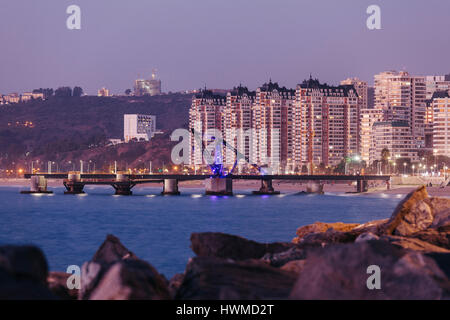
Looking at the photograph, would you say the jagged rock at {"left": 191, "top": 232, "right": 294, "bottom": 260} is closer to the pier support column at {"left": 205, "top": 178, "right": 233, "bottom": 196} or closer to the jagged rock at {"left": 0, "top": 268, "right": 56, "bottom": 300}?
the jagged rock at {"left": 0, "top": 268, "right": 56, "bottom": 300}

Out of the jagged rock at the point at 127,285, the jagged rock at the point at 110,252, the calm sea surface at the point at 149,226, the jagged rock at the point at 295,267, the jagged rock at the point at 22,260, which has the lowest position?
the calm sea surface at the point at 149,226

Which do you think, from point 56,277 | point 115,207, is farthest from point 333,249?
point 115,207

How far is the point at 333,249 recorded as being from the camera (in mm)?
13977

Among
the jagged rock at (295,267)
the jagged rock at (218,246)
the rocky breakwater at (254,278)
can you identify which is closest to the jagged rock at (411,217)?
the jagged rock at (218,246)

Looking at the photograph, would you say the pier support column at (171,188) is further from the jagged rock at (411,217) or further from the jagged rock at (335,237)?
the jagged rock at (411,217)

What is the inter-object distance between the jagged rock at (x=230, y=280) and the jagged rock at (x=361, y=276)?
144 cm

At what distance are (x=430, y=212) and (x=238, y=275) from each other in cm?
1449

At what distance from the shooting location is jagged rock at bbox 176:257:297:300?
15.1 meters

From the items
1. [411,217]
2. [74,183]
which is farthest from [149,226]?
[74,183]

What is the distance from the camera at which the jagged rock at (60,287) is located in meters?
17.1

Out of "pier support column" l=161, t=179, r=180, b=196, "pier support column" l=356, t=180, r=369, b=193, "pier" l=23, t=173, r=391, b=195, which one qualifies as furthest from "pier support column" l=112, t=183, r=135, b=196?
"pier support column" l=356, t=180, r=369, b=193

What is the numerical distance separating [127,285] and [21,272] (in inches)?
84.6

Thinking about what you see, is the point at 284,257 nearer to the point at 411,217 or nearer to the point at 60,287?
the point at 60,287
